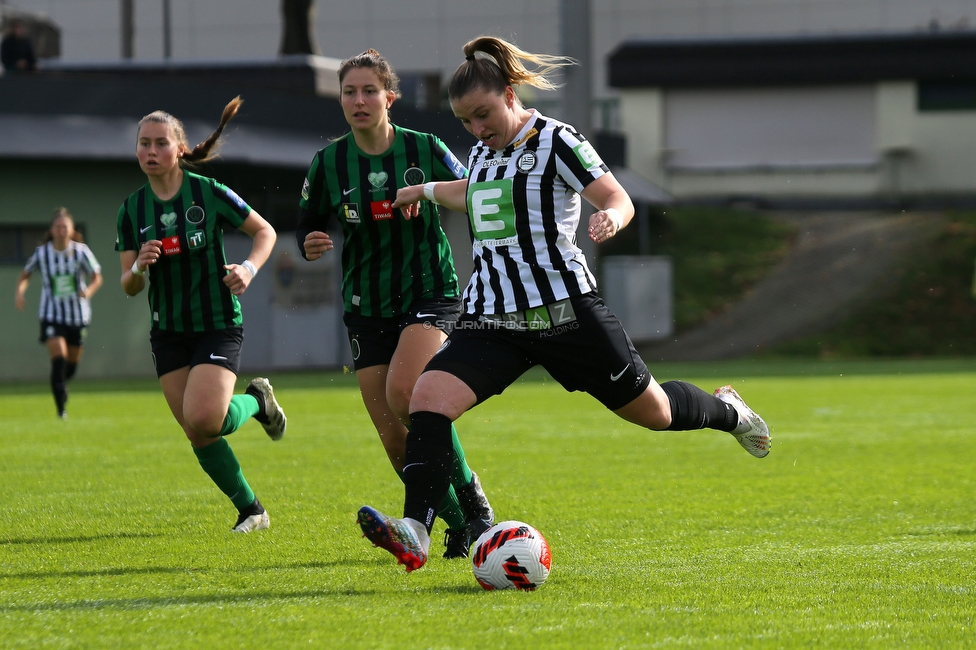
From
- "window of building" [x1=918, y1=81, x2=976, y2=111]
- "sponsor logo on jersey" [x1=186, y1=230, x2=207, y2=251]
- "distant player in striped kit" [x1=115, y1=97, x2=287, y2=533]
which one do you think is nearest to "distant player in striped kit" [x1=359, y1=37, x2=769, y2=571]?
"distant player in striped kit" [x1=115, y1=97, x2=287, y2=533]

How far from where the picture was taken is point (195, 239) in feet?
19.1

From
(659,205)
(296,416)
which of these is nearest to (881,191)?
(659,205)

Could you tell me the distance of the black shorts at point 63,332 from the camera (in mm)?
12602

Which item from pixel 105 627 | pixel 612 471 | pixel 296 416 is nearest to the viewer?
pixel 105 627

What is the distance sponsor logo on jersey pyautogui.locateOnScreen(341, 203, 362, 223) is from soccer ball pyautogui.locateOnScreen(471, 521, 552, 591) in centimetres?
152

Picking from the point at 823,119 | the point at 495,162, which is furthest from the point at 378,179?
the point at 823,119

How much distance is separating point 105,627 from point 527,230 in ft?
6.47

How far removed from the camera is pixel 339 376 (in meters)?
20.4

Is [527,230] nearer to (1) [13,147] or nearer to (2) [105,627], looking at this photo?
(2) [105,627]

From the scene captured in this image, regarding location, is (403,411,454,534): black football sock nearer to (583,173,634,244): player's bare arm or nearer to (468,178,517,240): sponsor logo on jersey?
(468,178,517,240): sponsor logo on jersey

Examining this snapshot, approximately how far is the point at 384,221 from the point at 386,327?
17.5 inches

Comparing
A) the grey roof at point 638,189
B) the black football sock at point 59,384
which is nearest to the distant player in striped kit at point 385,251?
the black football sock at point 59,384

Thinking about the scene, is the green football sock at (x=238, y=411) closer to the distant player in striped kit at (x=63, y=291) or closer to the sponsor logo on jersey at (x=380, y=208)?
the sponsor logo on jersey at (x=380, y=208)

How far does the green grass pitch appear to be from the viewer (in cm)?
385
